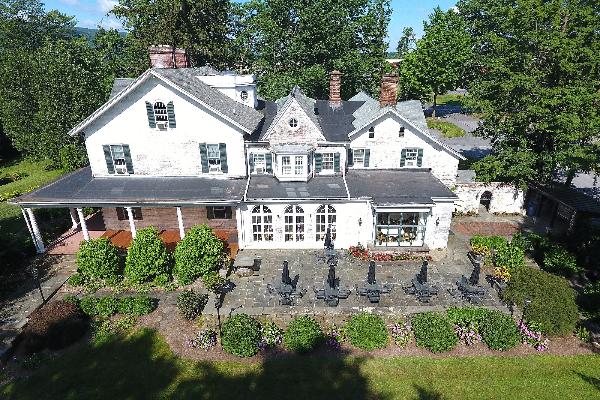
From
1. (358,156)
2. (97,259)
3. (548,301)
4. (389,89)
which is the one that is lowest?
(548,301)

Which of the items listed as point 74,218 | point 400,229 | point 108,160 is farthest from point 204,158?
point 400,229

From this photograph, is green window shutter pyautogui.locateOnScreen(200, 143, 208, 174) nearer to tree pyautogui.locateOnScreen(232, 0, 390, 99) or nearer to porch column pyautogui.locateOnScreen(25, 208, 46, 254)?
porch column pyautogui.locateOnScreen(25, 208, 46, 254)

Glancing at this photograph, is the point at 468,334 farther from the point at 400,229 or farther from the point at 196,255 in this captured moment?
the point at 196,255

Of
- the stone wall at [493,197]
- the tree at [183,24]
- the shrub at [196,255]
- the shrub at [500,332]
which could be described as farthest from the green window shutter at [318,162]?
the tree at [183,24]

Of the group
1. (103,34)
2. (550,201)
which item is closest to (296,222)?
(550,201)

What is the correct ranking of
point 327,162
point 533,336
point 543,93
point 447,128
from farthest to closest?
point 447,128
point 327,162
point 543,93
point 533,336

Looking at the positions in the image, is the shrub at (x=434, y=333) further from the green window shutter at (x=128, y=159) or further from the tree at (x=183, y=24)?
the tree at (x=183, y=24)

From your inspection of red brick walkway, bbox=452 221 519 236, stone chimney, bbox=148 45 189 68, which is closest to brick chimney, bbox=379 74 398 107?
red brick walkway, bbox=452 221 519 236
